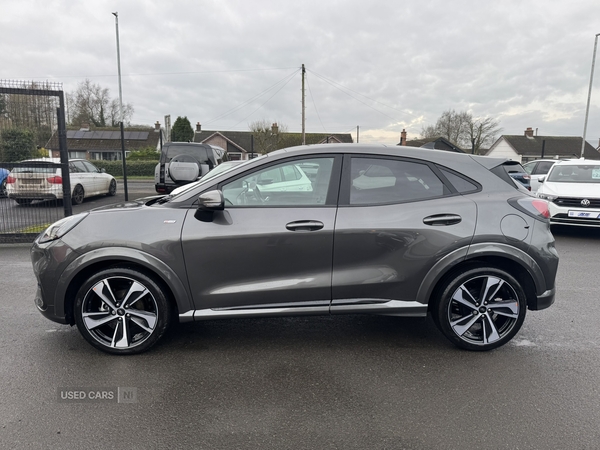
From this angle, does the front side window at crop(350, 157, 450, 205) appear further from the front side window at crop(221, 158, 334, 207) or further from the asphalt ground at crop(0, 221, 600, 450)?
the asphalt ground at crop(0, 221, 600, 450)

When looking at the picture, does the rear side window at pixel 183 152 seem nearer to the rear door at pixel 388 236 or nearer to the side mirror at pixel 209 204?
the side mirror at pixel 209 204

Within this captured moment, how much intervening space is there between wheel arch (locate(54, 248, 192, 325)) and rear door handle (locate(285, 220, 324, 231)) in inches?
38.2

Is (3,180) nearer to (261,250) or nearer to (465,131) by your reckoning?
(261,250)

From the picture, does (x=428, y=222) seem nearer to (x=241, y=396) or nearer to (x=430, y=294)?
(x=430, y=294)

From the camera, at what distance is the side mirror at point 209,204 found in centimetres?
312

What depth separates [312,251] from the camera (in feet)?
10.7

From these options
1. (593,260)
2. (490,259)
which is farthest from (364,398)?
(593,260)

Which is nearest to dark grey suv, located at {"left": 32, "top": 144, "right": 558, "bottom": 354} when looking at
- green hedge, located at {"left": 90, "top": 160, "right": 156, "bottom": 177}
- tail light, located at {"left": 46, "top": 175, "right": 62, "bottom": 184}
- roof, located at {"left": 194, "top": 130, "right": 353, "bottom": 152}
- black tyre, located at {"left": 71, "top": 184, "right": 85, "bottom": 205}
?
tail light, located at {"left": 46, "top": 175, "right": 62, "bottom": 184}

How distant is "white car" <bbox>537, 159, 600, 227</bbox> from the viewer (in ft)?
27.0

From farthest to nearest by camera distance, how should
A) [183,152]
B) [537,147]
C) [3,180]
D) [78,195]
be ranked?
[537,147] → [183,152] → [78,195] → [3,180]

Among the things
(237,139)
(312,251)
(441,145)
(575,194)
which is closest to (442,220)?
(312,251)

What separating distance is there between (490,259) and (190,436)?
2685 millimetres

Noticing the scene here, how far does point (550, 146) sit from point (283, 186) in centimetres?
6337

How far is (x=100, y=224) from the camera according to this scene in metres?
3.29
